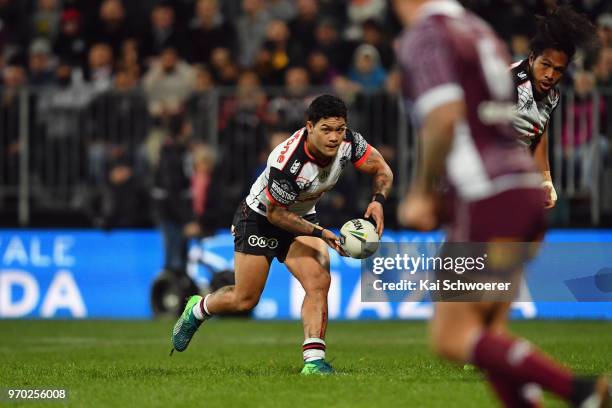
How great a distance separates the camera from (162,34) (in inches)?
805

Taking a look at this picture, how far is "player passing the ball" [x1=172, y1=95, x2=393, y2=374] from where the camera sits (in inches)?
386

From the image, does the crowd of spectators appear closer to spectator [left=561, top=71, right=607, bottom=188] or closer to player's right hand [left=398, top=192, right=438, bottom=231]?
spectator [left=561, top=71, right=607, bottom=188]

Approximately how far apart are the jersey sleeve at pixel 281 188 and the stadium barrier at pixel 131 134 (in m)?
8.14

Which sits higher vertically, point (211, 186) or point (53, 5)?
point (53, 5)

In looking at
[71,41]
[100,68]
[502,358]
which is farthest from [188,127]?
[502,358]

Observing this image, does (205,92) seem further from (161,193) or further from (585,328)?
(585,328)

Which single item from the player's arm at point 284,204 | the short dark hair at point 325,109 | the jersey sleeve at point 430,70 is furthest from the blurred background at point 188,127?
the jersey sleeve at point 430,70

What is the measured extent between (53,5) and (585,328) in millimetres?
11103

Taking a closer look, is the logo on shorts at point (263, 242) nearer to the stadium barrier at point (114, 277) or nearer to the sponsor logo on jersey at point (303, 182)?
the sponsor logo on jersey at point (303, 182)

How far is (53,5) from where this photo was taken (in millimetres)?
21562

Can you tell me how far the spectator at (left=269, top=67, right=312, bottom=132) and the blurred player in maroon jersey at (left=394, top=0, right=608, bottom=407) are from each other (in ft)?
40.0

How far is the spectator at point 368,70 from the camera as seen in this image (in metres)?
18.8

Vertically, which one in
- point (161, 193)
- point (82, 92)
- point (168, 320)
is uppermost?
point (82, 92)

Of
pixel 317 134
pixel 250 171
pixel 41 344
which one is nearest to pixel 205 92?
pixel 250 171
